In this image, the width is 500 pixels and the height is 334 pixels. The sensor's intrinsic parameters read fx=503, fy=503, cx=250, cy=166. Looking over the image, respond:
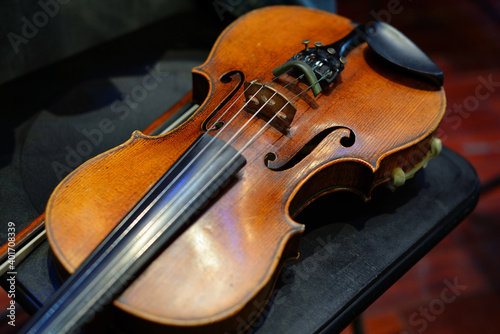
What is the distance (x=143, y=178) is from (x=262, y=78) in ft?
1.19

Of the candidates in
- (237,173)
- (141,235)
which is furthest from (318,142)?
(141,235)

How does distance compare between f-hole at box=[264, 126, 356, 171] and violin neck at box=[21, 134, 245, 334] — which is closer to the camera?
violin neck at box=[21, 134, 245, 334]

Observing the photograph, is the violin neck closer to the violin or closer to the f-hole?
the violin

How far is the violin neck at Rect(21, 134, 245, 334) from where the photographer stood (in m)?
0.71

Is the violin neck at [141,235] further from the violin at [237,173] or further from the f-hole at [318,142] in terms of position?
the f-hole at [318,142]

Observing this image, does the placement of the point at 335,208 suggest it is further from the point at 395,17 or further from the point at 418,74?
the point at 395,17

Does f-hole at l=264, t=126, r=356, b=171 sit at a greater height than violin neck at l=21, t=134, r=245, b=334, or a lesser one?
lesser

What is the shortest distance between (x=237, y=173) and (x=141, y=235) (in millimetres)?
209

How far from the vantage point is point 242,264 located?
0.79 meters

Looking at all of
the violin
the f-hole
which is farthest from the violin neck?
the f-hole

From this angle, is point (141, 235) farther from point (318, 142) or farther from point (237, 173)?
point (318, 142)

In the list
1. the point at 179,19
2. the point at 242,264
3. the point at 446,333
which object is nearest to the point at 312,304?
the point at 242,264

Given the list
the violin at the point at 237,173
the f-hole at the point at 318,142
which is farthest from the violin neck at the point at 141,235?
the f-hole at the point at 318,142

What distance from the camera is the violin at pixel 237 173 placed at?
0.74 meters
